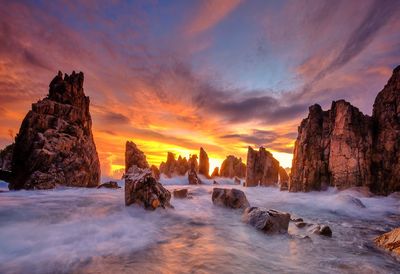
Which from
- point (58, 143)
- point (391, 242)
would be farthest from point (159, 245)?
point (58, 143)

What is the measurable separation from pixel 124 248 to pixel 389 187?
27.8m

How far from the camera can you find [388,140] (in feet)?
84.0

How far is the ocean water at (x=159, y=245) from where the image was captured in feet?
18.6

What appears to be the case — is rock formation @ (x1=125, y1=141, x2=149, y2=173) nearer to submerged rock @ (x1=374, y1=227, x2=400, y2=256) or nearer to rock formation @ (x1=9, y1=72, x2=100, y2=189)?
rock formation @ (x1=9, y1=72, x2=100, y2=189)

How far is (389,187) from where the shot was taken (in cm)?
2420

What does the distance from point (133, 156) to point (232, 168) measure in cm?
7419

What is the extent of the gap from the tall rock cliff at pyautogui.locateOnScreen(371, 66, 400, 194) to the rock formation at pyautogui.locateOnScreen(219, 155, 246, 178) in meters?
75.7

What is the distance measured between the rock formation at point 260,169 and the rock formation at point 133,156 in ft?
117

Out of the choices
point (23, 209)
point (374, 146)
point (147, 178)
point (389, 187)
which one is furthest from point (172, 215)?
point (374, 146)

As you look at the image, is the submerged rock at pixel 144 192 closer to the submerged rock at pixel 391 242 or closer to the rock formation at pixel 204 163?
the submerged rock at pixel 391 242

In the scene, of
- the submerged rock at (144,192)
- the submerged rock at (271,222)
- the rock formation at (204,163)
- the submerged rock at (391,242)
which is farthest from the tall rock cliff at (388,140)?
the rock formation at (204,163)

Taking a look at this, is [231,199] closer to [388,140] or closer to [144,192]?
[144,192]

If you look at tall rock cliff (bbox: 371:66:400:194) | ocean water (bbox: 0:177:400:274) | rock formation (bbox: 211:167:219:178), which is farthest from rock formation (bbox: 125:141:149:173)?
rock formation (bbox: 211:167:219:178)

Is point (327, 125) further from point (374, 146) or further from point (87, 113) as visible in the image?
point (87, 113)
